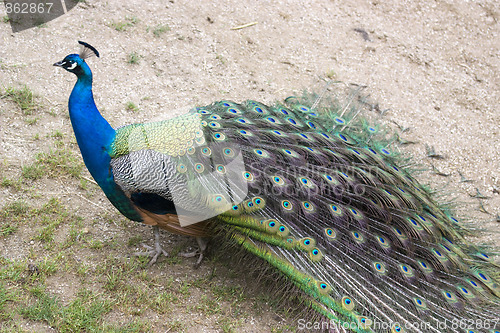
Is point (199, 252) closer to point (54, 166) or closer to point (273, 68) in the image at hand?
point (54, 166)

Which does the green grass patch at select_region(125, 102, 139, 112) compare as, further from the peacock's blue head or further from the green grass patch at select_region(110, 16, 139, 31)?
the peacock's blue head

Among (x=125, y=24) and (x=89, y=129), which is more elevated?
(x=89, y=129)

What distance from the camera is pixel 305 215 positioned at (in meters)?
3.03

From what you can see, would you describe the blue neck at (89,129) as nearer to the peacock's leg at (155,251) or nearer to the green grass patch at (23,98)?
the peacock's leg at (155,251)

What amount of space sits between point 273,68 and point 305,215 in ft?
10.1

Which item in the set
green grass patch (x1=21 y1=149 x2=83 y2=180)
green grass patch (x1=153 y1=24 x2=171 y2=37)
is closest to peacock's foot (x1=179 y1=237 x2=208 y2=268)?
green grass patch (x1=21 y1=149 x2=83 y2=180)

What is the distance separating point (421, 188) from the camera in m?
3.53

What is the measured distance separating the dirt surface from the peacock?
0.88m

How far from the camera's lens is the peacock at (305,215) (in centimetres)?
289

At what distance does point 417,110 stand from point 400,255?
300 cm

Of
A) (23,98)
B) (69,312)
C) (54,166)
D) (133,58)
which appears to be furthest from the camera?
(133,58)

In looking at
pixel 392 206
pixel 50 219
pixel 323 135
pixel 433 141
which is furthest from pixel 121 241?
pixel 433 141

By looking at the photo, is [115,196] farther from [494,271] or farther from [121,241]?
[494,271]

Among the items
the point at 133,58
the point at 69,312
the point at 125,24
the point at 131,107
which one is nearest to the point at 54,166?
the point at 131,107
